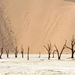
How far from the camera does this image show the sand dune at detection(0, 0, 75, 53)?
200ft

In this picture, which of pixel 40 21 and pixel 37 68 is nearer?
pixel 37 68

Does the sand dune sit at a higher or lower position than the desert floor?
higher

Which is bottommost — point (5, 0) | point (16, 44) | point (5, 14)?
point (16, 44)

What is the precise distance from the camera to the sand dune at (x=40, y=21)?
60.8 metres

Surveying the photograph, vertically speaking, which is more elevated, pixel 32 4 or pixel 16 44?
pixel 32 4

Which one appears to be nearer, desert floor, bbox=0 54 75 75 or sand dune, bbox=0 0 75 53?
desert floor, bbox=0 54 75 75

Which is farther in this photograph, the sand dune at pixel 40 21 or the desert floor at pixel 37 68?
the sand dune at pixel 40 21

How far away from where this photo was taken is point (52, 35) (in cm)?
6191

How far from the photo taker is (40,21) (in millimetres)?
68750

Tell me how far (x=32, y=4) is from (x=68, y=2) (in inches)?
454

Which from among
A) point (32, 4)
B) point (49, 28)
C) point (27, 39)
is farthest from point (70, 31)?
point (32, 4)

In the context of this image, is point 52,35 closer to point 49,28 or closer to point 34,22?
point 49,28

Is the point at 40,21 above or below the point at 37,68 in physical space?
above

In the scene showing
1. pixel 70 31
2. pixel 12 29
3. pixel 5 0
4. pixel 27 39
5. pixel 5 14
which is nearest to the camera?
pixel 70 31
